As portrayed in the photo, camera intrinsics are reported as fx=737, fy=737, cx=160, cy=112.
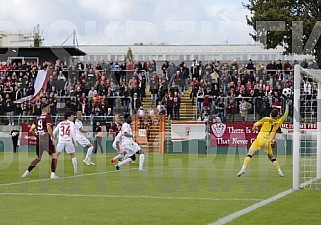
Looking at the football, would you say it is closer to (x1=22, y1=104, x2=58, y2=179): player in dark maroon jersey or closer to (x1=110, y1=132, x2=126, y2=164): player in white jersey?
(x1=110, y1=132, x2=126, y2=164): player in white jersey

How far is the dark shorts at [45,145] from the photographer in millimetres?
20844

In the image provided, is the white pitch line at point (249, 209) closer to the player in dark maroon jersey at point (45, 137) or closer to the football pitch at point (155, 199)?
the football pitch at point (155, 199)

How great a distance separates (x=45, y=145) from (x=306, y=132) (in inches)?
491

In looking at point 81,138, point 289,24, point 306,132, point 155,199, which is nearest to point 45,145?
point 155,199

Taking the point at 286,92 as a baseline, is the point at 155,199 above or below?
below

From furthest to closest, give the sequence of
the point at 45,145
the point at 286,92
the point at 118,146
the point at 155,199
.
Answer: the point at 286,92 → the point at 118,146 → the point at 45,145 → the point at 155,199

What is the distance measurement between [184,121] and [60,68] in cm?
941

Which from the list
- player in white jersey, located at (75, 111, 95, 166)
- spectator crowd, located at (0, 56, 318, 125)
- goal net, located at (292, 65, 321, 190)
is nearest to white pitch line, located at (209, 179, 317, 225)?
goal net, located at (292, 65, 321, 190)

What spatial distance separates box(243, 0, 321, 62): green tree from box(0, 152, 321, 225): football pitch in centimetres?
2040

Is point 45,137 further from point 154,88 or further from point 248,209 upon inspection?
point 154,88

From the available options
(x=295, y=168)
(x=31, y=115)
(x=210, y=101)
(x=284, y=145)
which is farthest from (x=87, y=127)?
(x=295, y=168)

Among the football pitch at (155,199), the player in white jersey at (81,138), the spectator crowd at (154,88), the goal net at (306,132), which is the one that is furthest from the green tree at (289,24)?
the football pitch at (155,199)

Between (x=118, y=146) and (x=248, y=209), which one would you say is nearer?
(x=248, y=209)

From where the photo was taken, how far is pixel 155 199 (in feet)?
49.5
